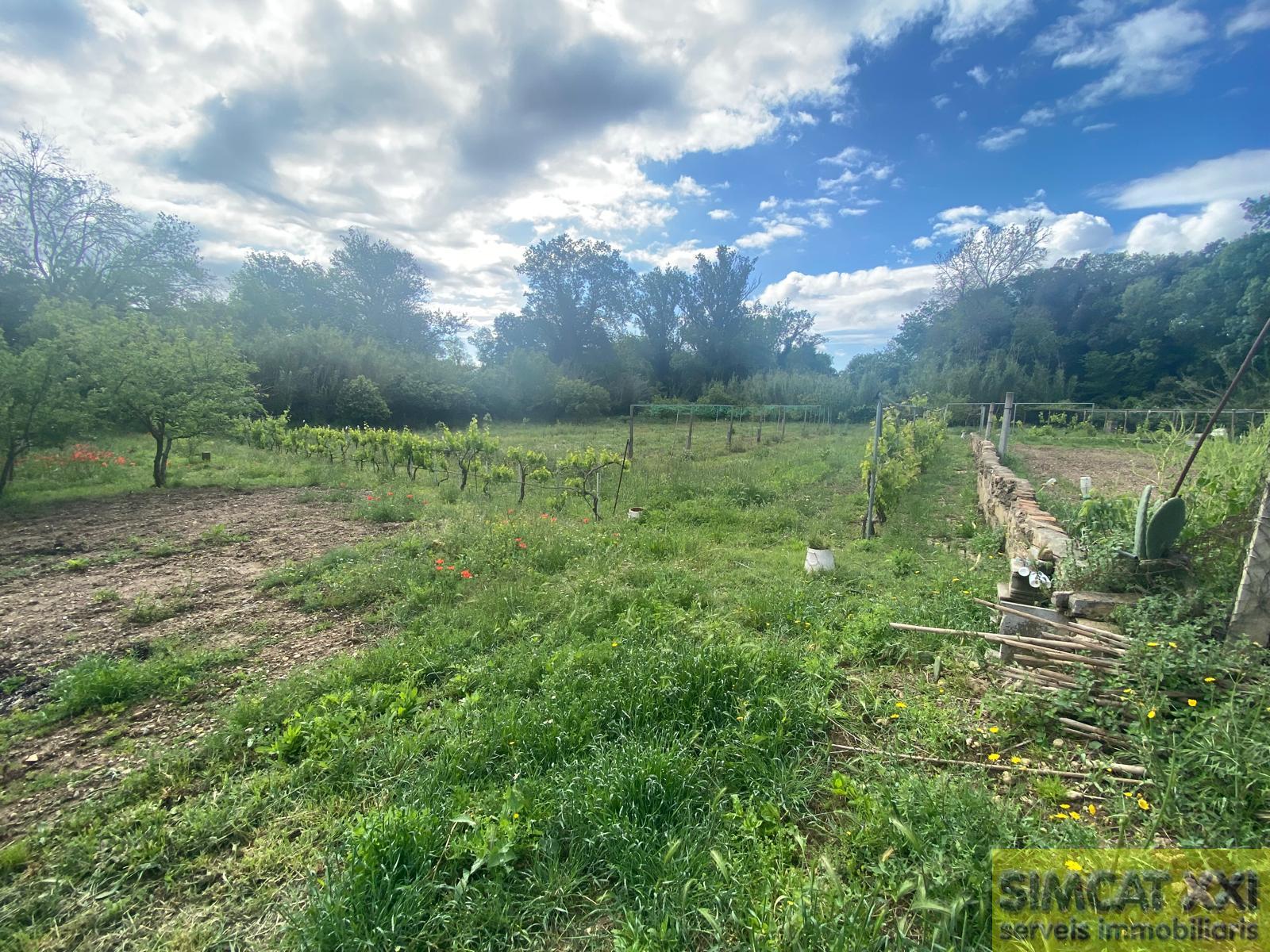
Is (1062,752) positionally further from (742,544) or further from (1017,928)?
(742,544)

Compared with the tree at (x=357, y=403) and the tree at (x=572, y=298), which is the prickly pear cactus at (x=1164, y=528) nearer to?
the tree at (x=357, y=403)

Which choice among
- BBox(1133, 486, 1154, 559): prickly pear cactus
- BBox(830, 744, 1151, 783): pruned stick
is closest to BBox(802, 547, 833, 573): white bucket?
BBox(1133, 486, 1154, 559): prickly pear cactus

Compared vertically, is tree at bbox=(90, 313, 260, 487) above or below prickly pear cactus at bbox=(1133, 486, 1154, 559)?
above

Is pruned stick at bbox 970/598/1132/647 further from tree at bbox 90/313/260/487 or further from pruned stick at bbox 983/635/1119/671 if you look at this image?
tree at bbox 90/313/260/487

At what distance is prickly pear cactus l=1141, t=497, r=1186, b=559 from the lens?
2.61 m

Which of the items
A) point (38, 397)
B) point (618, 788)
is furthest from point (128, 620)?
point (38, 397)

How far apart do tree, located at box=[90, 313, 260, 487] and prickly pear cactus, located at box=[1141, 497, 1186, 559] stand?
12.6 meters

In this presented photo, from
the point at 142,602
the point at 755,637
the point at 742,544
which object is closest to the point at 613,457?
the point at 742,544

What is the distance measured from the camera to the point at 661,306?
4109cm

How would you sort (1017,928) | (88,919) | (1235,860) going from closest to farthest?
(1017,928)
(1235,860)
(88,919)

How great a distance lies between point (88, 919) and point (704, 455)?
41.0 ft

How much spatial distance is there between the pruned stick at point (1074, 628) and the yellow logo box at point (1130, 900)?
3.55 feet

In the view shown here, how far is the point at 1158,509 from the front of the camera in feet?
8.74

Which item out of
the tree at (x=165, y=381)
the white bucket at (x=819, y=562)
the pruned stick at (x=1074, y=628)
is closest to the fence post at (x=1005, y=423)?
the white bucket at (x=819, y=562)
